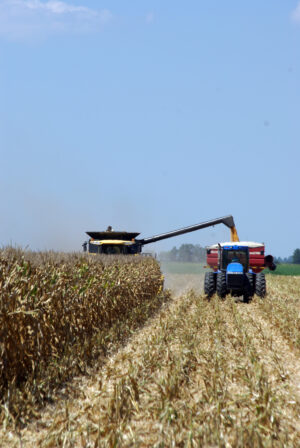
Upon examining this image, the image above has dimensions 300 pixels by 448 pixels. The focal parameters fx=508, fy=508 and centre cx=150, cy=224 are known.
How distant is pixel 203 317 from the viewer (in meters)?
12.8

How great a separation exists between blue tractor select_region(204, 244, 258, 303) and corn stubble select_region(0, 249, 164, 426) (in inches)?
263

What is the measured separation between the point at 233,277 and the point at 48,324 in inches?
433

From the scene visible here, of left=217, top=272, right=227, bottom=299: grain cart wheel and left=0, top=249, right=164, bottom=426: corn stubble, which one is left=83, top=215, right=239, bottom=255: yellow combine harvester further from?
left=0, top=249, right=164, bottom=426: corn stubble

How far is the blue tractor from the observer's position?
58.0 ft

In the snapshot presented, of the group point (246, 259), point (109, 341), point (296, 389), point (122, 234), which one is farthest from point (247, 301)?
point (296, 389)

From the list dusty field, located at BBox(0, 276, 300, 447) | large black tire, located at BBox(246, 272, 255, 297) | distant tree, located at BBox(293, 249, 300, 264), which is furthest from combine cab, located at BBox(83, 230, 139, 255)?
distant tree, located at BBox(293, 249, 300, 264)

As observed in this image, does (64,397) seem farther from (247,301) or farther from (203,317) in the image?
(247,301)

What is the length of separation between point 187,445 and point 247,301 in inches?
558

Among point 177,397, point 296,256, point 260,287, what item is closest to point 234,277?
point 260,287

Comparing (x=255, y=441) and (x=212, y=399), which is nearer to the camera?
(x=255, y=441)

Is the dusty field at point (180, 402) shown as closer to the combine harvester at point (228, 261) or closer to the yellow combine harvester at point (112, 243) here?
the combine harvester at point (228, 261)

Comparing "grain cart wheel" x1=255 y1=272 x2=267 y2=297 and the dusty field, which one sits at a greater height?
"grain cart wheel" x1=255 y1=272 x2=267 y2=297

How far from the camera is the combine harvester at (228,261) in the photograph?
17.8 metres

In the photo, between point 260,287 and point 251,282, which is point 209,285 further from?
point 260,287
